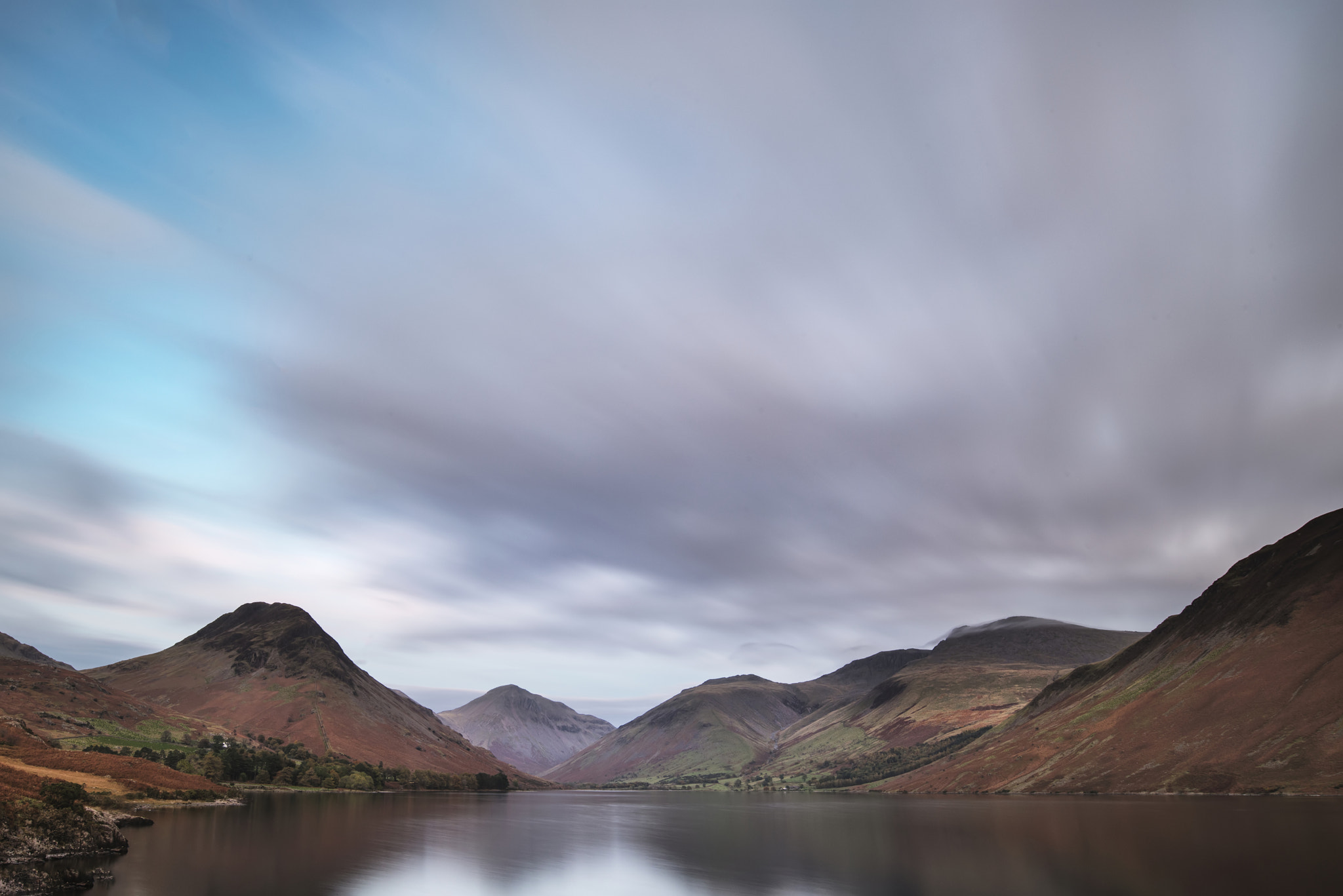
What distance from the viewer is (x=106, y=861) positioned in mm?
53781

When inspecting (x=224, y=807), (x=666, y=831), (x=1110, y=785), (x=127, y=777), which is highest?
(x=127, y=777)

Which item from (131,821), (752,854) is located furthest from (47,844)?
(752,854)

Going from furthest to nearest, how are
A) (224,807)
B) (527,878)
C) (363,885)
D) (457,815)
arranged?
(457,815) < (224,807) < (527,878) < (363,885)

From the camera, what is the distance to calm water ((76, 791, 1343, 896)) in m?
51.2

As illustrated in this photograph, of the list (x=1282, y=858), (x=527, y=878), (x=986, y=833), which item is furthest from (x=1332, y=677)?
(x=527, y=878)

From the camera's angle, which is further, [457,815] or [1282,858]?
[457,815]

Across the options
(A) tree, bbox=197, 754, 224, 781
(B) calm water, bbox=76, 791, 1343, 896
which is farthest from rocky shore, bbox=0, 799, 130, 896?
(A) tree, bbox=197, 754, 224, 781

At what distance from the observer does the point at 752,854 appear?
80.8 m

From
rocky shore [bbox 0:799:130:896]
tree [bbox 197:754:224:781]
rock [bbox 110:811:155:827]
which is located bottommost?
tree [bbox 197:754:224:781]

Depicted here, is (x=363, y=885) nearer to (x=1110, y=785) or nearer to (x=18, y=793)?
(x=18, y=793)

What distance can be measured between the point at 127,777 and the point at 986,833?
125 metres

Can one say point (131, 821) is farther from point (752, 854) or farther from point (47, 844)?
point (752, 854)

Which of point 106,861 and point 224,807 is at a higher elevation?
point 106,861

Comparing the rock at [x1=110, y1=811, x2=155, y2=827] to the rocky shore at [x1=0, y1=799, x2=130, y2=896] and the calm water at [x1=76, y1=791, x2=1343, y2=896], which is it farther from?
the rocky shore at [x1=0, y1=799, x2=130, y2=896]
